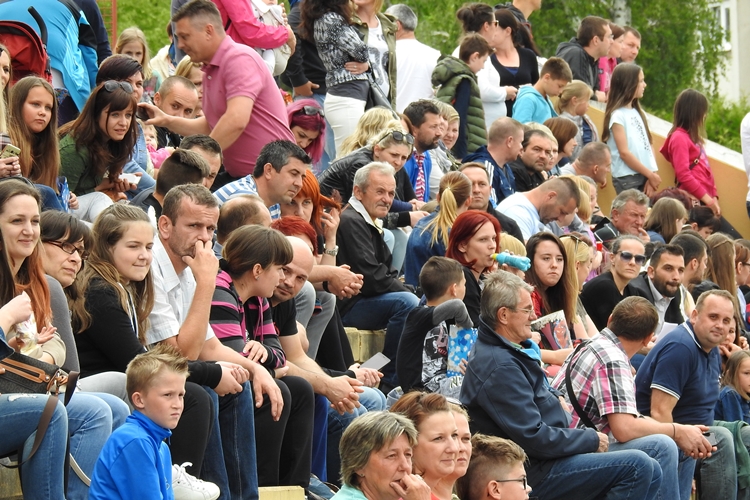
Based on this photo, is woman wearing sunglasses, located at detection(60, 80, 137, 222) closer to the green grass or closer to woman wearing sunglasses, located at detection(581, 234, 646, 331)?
woman wearing sunglasses, located at detection(581, 234, 646, 331)

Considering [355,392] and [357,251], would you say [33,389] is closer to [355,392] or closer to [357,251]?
[355,392]

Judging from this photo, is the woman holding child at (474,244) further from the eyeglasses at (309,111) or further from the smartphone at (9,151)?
the smartphone at (9,151)

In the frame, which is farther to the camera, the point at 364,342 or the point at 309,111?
the point at 309,111

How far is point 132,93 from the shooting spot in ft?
25.7

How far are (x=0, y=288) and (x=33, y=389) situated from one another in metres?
0.52

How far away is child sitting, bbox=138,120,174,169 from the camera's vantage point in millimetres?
9531

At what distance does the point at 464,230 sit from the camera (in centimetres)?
849

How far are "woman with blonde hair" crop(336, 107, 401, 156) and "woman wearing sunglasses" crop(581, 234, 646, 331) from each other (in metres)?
2.08

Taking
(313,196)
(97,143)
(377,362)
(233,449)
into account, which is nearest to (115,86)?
(97,143)

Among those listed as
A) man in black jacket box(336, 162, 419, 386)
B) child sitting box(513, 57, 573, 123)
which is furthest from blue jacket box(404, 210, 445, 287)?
child sitting box(513, 57, 573, 123)

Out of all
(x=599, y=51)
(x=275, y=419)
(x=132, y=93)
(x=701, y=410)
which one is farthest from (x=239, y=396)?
(x=599, y=51)

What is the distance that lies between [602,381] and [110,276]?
9.58 feet

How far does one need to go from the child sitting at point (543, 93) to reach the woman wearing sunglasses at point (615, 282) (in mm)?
3924

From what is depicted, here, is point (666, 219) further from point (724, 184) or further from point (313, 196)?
point (313, 196)
